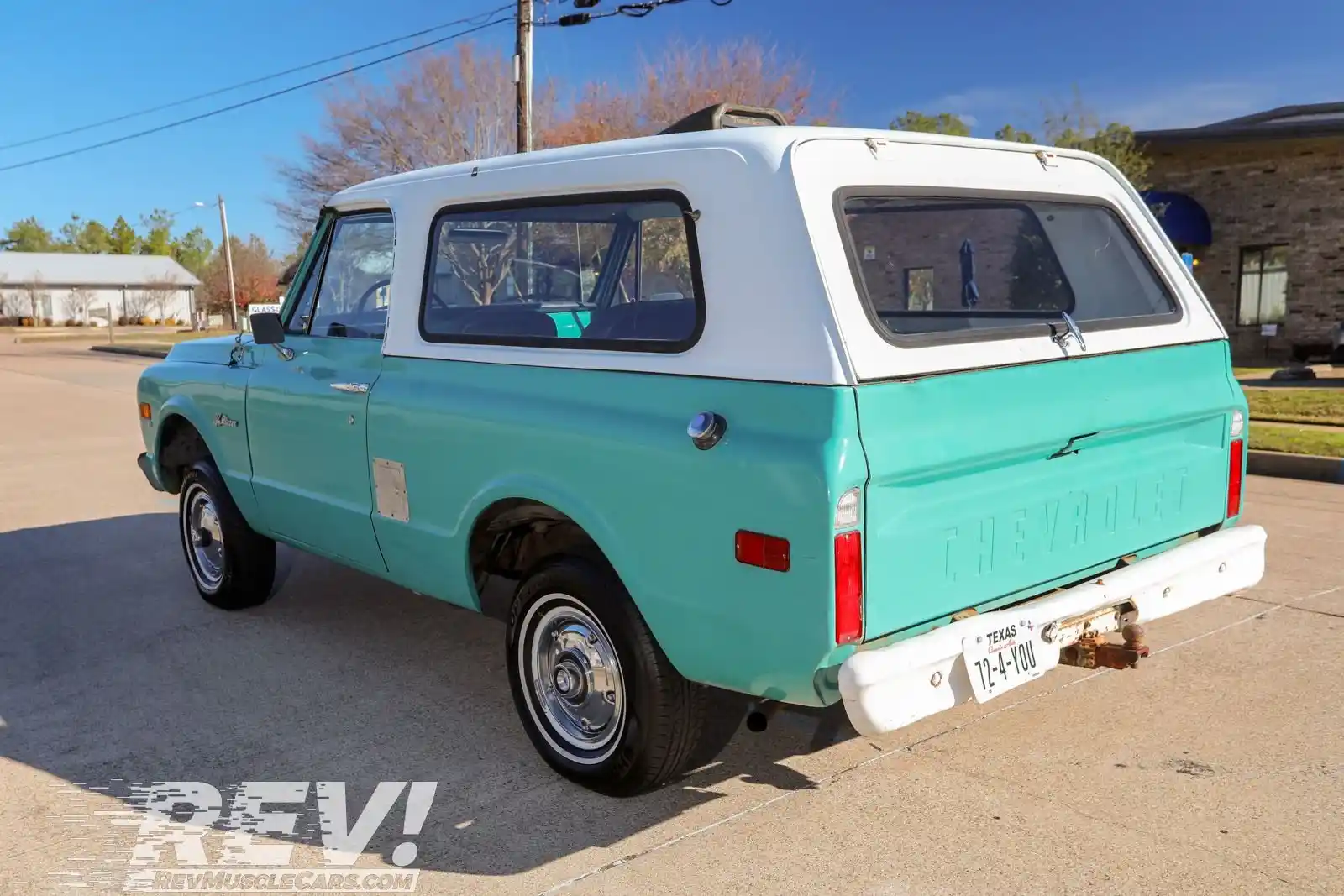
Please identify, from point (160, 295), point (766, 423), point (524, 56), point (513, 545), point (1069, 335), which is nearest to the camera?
point (766, 423)

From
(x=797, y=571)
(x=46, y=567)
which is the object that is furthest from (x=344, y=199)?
(x=46, y=567)

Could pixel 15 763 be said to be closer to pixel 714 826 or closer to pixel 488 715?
pixel 488 715

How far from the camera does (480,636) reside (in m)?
5.40

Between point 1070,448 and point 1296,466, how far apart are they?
708 cm

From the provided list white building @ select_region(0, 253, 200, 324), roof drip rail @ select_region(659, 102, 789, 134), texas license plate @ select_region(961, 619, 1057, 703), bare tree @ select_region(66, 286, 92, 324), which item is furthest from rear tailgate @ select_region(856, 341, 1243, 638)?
bare tree @ select_region(66, 286, 92, 324)

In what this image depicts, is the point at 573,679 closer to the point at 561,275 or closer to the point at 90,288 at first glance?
the point at 561,275

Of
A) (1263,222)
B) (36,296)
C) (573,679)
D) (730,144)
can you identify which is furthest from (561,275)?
(36,296)

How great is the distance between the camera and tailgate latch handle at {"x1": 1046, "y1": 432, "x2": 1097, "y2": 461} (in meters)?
3.38

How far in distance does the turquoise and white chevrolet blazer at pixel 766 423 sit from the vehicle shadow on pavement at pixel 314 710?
0.28 m

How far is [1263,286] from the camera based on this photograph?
2183 centimetres

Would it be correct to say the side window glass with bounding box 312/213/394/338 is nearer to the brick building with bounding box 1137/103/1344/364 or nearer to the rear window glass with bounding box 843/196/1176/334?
the rear window glass with bounding box 843/196/1176/334

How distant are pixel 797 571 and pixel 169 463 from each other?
448 centimetres

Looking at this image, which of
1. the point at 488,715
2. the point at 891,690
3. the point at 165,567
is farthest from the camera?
the point at 165,567

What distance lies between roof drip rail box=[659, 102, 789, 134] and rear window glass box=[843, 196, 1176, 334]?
64cm
